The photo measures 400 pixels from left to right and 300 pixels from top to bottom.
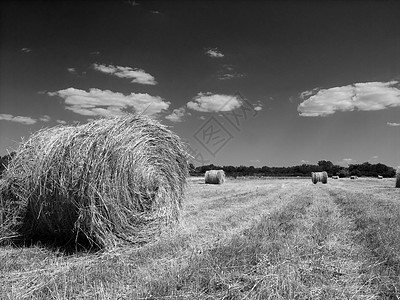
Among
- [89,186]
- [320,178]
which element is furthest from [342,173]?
[89,186]

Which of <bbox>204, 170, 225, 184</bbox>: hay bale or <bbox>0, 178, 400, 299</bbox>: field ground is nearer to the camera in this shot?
<bbox>0, 178, 400, 299</bbox>: field ground

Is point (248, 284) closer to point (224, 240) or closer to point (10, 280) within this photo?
point (224, 240)

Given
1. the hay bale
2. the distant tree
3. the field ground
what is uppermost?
the distant tree

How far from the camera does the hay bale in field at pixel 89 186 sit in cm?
543

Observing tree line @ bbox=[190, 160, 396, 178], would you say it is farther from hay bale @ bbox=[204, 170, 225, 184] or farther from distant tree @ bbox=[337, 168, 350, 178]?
hay bale @ bbox=[204, 170, 225, 184]

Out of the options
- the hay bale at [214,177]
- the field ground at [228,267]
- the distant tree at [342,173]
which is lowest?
the field ground at [228,267]

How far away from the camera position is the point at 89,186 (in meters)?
5.30

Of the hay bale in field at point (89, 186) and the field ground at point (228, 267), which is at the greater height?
the hay bale in field at point (89, 186)

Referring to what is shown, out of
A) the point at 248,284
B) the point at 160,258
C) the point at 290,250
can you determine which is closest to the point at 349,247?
the point at 290,250

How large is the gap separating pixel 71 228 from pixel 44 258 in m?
0.88

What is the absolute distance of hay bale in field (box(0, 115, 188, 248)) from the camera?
5.43 metres

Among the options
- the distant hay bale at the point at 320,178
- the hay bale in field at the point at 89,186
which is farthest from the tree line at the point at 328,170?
the hay bale in field at the point at 89,186

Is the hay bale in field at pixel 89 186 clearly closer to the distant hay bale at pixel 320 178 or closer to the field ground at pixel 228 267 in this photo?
the field ground at pixel 228 267

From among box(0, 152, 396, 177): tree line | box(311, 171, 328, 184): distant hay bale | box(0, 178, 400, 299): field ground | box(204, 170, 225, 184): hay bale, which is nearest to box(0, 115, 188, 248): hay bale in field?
box(0, 178, 400, 299): field ground
